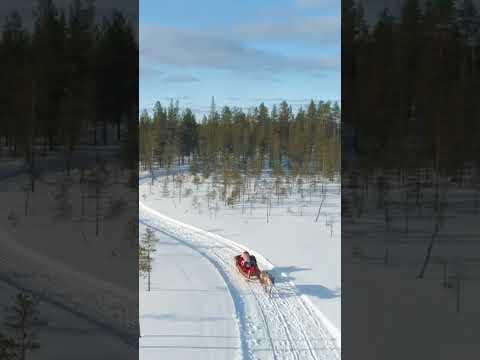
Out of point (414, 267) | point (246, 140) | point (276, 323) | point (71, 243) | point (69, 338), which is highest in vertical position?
point (246, 140)

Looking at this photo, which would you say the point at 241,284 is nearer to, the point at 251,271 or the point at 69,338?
the point at 251,271

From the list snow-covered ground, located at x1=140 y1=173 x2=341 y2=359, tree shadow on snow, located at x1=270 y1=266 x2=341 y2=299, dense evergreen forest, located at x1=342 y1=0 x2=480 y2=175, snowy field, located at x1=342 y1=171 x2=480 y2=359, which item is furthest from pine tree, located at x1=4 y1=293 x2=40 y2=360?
tree shadow on snow, located at x1=270 y1=266 x2=341 y2=299

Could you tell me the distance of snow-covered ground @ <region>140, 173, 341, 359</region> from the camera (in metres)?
12.3

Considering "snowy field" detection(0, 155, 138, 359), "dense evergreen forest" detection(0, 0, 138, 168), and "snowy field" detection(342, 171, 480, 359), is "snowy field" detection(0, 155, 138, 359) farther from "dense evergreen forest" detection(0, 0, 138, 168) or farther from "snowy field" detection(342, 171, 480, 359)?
→ "snowy field" detection(342, 171, 480, 359)

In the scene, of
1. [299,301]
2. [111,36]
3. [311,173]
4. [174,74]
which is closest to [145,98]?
[174,74]

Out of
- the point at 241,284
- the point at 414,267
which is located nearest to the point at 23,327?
the point at 414,267

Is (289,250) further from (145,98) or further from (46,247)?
(46,247)

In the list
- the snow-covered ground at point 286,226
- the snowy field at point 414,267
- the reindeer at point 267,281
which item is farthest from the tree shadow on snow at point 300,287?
the snowy field at point 414,267

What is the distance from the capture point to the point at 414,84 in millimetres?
2309

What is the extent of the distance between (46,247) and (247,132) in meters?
14.9

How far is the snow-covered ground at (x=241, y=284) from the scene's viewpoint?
1226cm

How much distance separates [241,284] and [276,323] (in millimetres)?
1924

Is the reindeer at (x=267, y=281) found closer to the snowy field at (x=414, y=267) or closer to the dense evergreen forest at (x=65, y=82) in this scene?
the snowy field at (x=414, y=267)

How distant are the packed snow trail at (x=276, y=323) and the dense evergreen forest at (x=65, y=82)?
1041 cm
